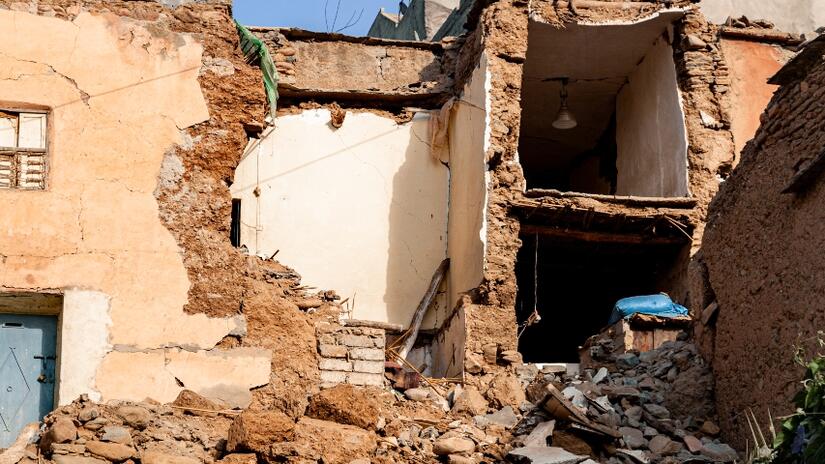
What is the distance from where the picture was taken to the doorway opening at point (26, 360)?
37.8 feet

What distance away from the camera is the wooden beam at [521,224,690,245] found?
14.9 meters

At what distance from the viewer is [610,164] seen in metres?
18.0

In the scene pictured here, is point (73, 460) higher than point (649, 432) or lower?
lower

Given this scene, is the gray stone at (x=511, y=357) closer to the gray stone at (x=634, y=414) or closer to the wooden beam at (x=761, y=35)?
the gray stone at (x=634, y=414)

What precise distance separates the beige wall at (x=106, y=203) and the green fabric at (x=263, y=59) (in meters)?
1.13

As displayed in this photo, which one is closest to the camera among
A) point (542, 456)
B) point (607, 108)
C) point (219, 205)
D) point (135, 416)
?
point (542, 456)

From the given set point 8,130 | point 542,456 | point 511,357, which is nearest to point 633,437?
point 542,456

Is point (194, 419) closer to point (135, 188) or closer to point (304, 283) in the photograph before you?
point (135, 188)

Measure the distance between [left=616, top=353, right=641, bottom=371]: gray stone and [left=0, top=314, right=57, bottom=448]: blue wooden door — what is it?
5.43m

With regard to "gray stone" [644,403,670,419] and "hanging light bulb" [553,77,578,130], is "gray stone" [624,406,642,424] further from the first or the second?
"hanging light bulb" [553,77,578,130]

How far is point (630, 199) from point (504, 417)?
12.2 ft

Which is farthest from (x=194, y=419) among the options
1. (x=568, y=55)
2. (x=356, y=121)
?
(x=568, y=55)

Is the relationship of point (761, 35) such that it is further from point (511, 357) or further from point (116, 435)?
point (116, 435)

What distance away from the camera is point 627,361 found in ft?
42.4
